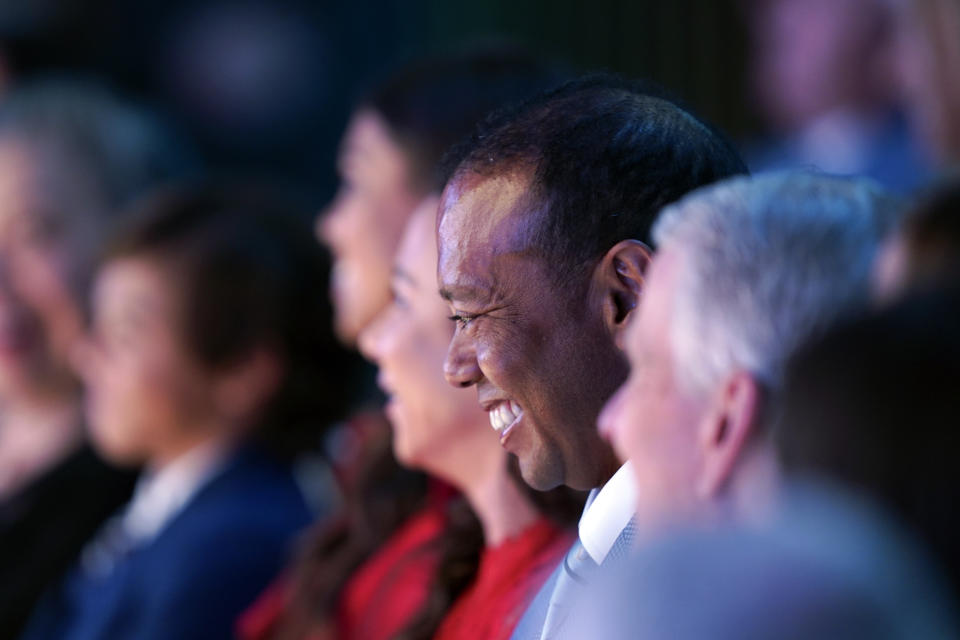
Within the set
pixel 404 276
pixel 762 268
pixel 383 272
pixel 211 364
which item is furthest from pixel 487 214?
pixel 211 364

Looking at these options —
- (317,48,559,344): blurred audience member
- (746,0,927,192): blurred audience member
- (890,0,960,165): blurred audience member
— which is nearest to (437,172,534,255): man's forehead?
(317,48,559,344): blurred audience member

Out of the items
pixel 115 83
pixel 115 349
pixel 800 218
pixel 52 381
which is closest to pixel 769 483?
pixel 800 218

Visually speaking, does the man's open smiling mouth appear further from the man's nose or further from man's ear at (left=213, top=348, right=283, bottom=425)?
man's ear at (left=213, top=348, right=283, bottom=425)

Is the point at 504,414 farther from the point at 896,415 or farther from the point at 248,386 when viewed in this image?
the point at 248,386

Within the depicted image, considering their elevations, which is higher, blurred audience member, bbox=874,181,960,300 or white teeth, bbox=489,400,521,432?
blurred audience member, bbox=874,181,960,300

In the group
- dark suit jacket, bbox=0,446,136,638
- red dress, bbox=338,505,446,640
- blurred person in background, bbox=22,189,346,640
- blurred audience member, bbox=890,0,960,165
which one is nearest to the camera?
red dress, bbox=338,505,446,640

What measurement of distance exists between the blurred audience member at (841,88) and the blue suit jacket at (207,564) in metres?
1.43

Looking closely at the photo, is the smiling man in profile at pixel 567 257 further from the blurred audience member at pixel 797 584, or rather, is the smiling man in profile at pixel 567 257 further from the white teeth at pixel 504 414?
the blurred audience member at pixel 797 584

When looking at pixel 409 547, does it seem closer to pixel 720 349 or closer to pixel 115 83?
pixel 720 349

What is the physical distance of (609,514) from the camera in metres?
1.29

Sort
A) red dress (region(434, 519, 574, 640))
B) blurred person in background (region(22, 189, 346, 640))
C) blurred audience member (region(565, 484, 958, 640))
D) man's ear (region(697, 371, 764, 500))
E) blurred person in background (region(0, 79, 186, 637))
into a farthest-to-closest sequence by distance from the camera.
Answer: blurred person in background (region(0, 79, 186, 637)), blurred person in background (region(22, 189, 346, 640)), red dress (region(434, 519, 574, 640)), man's ear (region(697, 371, 764, 500)), blurred audience member (region(565, 484, 958, 640))

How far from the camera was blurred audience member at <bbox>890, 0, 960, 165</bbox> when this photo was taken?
7.85 feet

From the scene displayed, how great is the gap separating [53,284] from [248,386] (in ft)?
2.50

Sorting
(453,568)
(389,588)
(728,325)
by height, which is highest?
(728,325)
